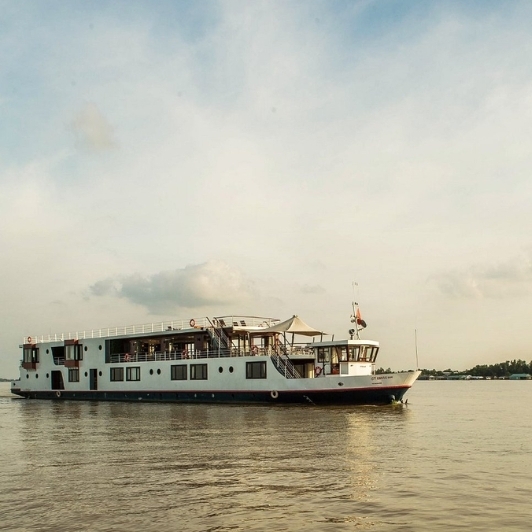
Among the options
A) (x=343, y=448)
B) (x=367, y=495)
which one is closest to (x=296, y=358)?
(x=343, y=448)

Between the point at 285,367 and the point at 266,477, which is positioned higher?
the point at 285,367

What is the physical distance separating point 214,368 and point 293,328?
6.86 meters

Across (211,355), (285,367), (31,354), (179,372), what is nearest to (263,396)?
(285,367)

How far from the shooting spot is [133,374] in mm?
55031

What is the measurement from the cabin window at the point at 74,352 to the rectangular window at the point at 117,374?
4691 millimetres

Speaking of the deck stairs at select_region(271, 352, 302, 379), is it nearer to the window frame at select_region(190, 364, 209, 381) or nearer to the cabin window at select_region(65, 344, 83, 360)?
the window frame at select_region(190, 364, 209, 381)

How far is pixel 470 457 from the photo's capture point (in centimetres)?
2234

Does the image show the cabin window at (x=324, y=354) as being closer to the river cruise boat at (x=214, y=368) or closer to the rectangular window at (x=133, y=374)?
the river cruise boat at (x=214, y=368)

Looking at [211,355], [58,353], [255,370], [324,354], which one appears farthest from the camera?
[58,353]

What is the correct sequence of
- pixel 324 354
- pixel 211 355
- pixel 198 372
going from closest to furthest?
1. pixel 324 354
2. pixel 198 372
3. pixel 211 355

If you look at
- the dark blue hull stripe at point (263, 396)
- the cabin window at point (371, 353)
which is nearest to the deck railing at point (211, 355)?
the dark blue hull stripe at point (263, 396)

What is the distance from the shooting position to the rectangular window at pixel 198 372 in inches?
1965

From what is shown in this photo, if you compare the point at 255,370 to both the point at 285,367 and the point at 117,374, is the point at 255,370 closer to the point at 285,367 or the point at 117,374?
the point at 285,367

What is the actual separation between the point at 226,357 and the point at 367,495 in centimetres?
3311
